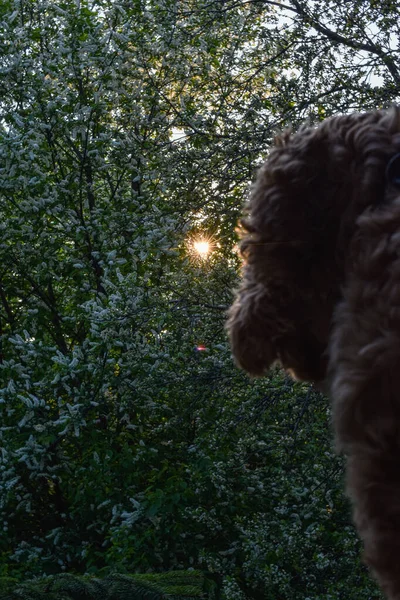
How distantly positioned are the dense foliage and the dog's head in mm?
3879

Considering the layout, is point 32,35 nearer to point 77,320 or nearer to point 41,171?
point 41,171

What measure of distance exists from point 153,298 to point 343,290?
5047 mm

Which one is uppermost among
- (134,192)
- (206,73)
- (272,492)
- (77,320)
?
(206,73)

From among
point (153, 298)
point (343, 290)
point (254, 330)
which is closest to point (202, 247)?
point (153, 298)

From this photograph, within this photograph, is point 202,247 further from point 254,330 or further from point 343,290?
point 343,290

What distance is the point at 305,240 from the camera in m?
1.02

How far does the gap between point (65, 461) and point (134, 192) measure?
2.39 metres

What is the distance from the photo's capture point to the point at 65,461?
267 inches

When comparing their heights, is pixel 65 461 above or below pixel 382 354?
above

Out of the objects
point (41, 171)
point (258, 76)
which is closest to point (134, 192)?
point (41, 171)

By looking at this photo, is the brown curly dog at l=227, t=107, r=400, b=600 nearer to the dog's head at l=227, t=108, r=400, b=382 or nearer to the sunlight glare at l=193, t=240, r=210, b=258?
the dog's head at l=227, t=108, r=400, b=382

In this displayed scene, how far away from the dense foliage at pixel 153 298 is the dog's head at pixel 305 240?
388 cm

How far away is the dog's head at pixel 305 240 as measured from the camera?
0.99 m

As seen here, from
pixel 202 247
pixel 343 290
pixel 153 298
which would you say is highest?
pixel 202 247
